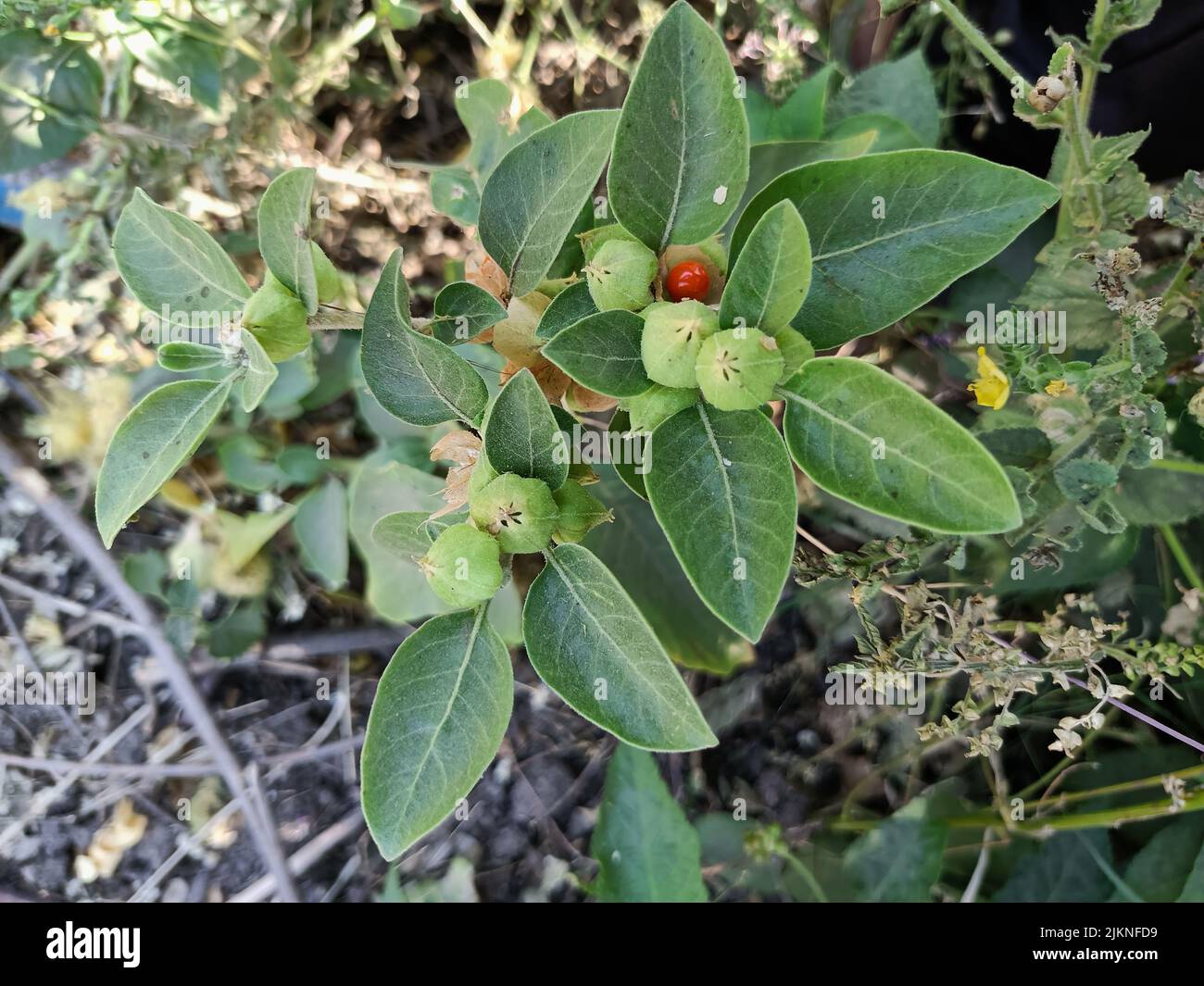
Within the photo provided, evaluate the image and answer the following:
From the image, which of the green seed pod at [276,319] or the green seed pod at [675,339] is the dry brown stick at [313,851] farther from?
the green seed pod at [675,339]

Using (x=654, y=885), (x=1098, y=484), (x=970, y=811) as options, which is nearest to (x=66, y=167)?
(x=654, y=885)

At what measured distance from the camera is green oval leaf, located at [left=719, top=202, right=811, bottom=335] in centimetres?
56

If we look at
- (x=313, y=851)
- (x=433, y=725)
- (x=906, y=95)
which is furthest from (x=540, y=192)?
(x=313, y=851)

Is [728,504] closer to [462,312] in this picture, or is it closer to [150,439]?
[462,312]

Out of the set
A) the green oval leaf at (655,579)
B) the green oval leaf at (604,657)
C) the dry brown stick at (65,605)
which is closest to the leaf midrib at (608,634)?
the green oval leaf at (604,657)

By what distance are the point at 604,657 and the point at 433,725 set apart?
14cm

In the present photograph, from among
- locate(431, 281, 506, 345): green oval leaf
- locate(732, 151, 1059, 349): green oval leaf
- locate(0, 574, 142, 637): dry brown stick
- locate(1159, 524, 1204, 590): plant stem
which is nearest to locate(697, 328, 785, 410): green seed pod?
locate(732, 151, 1059, 349): green oval leaf

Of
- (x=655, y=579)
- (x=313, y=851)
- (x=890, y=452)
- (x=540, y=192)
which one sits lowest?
(x=313, y=851)

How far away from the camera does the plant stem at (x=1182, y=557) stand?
3.57 feet

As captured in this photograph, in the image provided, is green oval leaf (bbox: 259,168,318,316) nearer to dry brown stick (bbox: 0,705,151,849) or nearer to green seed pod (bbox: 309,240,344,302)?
green seed pod (bbox: 309,240,344,302)

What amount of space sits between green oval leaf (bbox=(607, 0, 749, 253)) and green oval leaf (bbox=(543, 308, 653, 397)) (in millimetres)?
101

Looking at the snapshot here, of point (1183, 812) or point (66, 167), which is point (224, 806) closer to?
point (66, 167)

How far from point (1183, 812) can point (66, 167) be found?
1895mm

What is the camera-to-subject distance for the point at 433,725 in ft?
2.22
